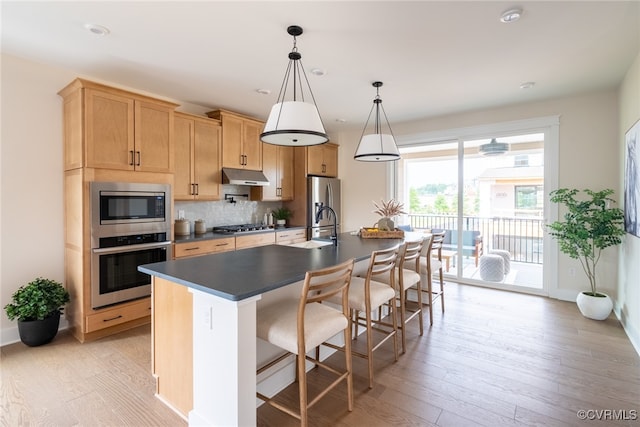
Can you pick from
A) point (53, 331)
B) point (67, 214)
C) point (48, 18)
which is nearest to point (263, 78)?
point (48, 18)

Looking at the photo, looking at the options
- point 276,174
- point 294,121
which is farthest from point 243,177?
point 294,121

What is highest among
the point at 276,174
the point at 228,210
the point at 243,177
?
the point at 276,174

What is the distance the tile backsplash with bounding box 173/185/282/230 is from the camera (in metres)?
4.39

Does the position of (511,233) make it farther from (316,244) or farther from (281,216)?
(281,216)

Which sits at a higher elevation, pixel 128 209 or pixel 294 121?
pixel 294 121

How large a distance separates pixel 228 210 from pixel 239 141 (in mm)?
1055

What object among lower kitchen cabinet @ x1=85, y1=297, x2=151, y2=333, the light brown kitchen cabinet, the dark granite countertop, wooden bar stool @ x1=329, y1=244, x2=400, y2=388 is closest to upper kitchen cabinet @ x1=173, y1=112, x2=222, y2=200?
the light brown kitchen cabinet

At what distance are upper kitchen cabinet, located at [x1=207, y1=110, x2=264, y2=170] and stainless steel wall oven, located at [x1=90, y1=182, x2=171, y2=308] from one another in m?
1.16

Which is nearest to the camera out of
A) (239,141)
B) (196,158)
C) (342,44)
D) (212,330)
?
(212,330)

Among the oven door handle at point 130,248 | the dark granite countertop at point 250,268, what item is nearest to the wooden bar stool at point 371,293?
the dark granite countertop at point 250,268

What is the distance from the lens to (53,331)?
9.80ft

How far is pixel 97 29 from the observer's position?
8.10 ft

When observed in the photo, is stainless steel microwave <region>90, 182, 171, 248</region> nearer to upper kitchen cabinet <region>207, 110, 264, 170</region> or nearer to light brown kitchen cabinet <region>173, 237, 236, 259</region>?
light brown kitchen cabinet <region>173, 237, 236, 259</region>

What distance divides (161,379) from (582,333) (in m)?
3.85
